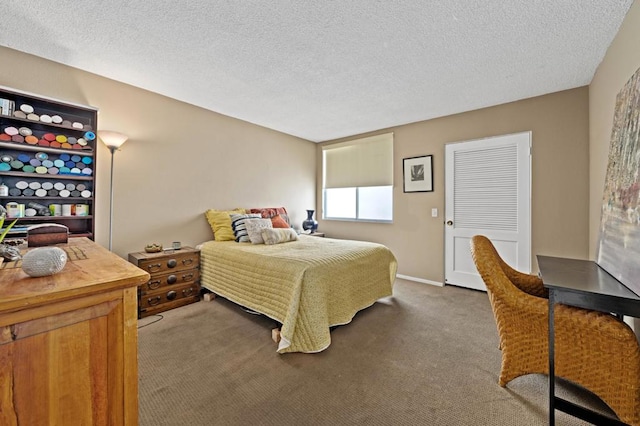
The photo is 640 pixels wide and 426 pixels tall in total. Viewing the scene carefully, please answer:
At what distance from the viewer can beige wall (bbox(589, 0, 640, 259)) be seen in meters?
1.75

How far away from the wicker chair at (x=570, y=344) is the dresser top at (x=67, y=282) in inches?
74.7

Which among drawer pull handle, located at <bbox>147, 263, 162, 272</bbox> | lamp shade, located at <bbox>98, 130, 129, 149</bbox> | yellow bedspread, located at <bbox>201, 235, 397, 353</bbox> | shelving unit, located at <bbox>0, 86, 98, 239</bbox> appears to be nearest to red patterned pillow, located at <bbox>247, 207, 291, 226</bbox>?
yellow bedspread, located at <bbox>201, 235, 397, 353</bbox>

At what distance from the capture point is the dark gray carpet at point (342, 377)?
1491 mm

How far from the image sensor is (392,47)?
2.21 metres

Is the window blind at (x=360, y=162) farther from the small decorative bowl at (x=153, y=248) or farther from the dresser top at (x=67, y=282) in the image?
the dresser top at (x=67, y=282)

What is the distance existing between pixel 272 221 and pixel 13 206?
2551mm

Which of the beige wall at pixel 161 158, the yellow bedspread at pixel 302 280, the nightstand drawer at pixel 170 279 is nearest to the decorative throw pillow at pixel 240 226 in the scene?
the yellow bedspread at pixel 302 280

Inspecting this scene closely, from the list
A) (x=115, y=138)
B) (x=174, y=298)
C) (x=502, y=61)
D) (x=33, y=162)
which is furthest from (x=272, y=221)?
(x=502, y=61)

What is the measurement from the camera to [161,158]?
327 cm

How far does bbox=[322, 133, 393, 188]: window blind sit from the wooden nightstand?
290 centimetres

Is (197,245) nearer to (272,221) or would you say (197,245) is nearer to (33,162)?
(272,221)

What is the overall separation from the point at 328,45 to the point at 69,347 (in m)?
2.40

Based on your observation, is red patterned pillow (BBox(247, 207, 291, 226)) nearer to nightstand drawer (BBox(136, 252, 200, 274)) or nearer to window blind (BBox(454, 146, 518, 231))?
nightstand drawer (BBox(136, 252, 200, 274))

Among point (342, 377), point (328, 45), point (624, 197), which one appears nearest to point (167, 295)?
point (342, 377)
